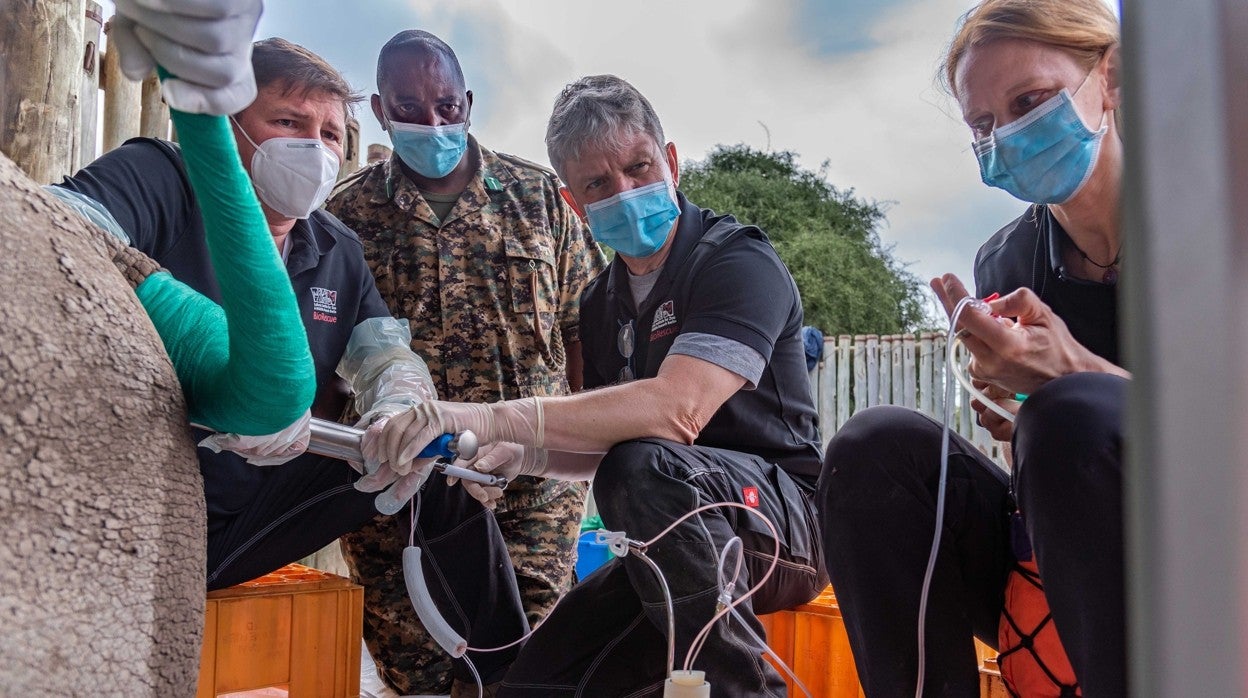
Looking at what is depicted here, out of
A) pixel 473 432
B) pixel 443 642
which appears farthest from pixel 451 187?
pixel 443 642

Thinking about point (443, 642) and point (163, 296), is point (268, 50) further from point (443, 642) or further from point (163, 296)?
point (443, 642)

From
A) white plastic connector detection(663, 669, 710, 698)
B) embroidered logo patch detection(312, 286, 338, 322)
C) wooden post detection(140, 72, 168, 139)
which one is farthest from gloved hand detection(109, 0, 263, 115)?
wooden post detection(140, 72, 168, 139)

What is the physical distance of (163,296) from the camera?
4.12 feet

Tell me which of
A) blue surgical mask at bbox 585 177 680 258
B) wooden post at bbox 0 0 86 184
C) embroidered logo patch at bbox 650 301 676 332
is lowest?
embroidered logo patch at bbox 650 301 676 332

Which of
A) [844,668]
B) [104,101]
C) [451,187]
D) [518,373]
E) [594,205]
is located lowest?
[844,668]

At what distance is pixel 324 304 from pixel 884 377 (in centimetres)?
508

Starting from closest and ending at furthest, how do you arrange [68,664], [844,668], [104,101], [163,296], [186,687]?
[68,664], [186,687], [163,296], [844,668], [104,101]

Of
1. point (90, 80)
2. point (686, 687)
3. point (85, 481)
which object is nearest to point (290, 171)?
point (85, 481)

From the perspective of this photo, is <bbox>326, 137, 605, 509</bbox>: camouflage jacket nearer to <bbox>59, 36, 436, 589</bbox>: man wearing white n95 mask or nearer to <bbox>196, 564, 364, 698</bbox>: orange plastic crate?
<bbox>59, 36, 436, 589</bbox>: man wearing white n95 mask

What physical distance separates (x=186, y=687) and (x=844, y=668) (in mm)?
1379

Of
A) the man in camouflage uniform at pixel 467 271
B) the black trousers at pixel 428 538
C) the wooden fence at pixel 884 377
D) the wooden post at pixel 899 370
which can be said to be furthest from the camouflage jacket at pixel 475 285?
the wooden post at pixel 899 370

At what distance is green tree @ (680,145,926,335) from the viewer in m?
8.40

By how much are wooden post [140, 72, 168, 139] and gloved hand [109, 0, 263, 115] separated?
11.4 ft

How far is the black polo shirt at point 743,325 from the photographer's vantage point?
6.61 feet
